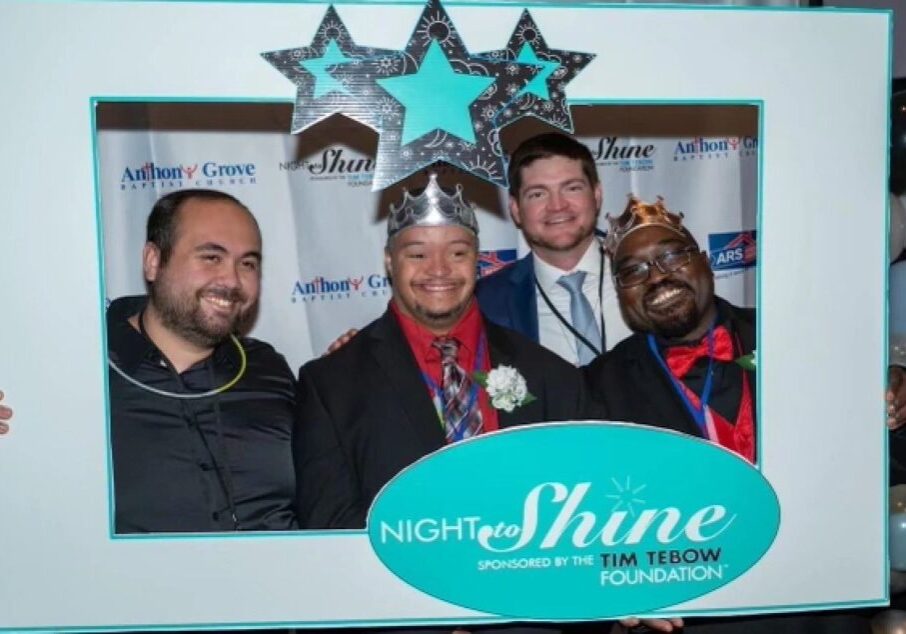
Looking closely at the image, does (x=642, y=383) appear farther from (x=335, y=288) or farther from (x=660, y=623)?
(x=335, y=288)

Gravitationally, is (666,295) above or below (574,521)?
above

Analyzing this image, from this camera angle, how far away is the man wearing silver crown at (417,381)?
4.67ft

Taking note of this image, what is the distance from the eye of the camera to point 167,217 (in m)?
1.41

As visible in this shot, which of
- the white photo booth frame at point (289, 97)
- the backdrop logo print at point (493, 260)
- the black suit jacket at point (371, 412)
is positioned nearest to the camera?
the white photo booth frame at point (289, 97)

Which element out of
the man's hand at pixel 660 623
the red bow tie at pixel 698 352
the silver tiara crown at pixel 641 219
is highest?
the silver tiara crown at pixel 641 219

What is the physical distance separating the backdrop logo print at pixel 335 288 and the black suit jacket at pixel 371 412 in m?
0.12

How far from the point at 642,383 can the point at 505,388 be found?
23 centimetres

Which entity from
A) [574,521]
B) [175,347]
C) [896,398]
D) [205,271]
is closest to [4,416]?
[175,347]

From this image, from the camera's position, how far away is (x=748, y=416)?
4.85 ft

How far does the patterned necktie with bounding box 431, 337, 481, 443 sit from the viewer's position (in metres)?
1.42

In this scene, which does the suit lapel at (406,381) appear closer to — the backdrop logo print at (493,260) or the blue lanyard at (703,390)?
the backdrop logo print at (493,260)

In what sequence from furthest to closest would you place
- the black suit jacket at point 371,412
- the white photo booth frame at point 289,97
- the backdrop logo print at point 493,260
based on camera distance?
1. the backdrop logo print at point 493,260
2. the black suit jacket at point 371,412
3. the white photo booth frame at point 289,97

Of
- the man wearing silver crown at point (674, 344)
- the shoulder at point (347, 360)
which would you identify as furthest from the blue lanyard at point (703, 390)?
the shoulder at point (347, 360)

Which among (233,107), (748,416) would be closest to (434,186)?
(233,107)
